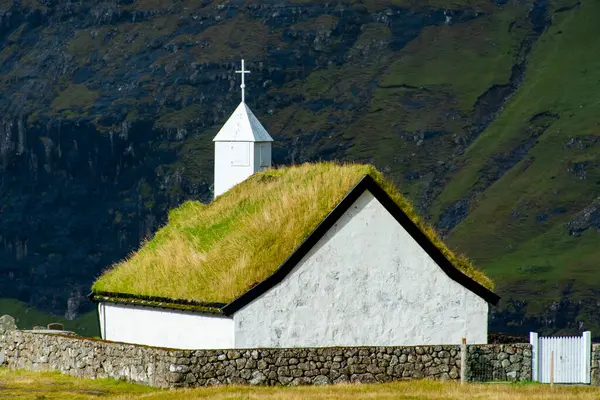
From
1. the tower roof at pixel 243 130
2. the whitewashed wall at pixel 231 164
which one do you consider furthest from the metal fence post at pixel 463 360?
the tower roof at pixel 243 130

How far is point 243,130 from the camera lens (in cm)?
4856

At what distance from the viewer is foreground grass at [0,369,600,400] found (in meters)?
33.9

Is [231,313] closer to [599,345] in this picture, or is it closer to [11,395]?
[11,395]

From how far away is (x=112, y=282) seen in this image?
142 ft

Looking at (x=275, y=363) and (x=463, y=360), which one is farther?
(x=463, y=360)

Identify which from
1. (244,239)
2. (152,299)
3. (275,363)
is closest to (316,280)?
(244,239)

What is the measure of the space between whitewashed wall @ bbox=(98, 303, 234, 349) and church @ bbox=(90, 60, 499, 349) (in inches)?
1.6

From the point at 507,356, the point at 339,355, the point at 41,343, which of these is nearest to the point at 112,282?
the point at 41,343

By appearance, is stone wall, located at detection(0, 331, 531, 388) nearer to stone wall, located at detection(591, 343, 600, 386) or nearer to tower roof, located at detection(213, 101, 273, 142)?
stone wall, located at detection(591, 343, 600, 386)

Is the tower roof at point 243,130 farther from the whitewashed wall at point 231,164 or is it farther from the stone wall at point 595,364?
the stone wall at point 595,364

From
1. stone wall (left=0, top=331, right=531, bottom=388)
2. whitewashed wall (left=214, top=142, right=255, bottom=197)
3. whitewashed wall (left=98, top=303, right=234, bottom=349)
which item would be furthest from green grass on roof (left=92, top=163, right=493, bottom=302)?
whitewashed wall (left=214, top=142, right=255, bottom=197)

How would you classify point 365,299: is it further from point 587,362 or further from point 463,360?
point 587,362

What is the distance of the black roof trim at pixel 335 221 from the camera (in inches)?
1473

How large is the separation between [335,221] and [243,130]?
10.7m
